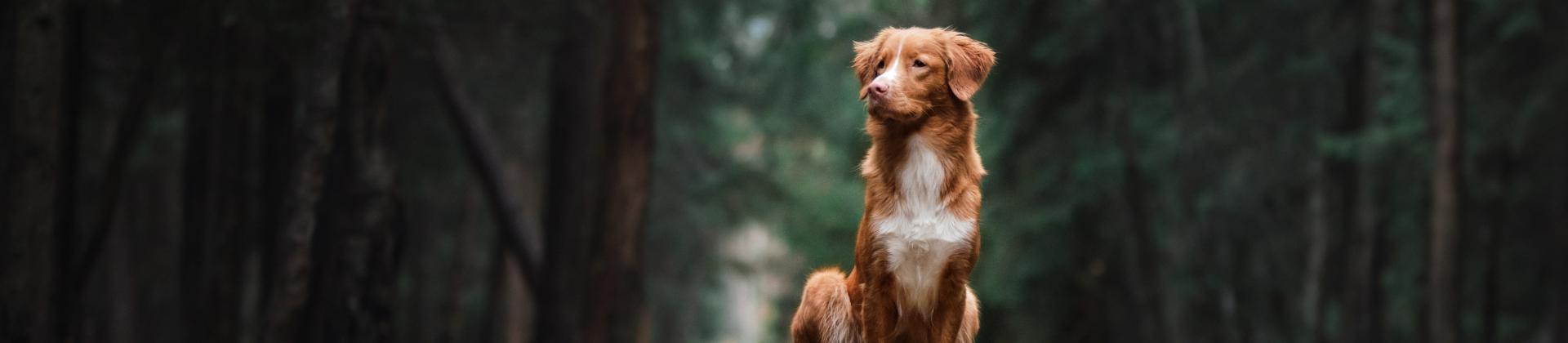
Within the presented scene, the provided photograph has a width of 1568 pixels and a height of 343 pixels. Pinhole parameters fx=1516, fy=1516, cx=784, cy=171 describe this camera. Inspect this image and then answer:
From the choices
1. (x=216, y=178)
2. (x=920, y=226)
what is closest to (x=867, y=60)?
(x=920, y=226)

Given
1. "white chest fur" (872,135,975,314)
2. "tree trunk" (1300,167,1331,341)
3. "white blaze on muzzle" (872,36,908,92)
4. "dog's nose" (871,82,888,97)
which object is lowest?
"tree trunk" (1300,167,1331,341)

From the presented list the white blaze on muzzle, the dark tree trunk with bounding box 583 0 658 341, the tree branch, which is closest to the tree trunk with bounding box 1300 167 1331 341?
the tree branch

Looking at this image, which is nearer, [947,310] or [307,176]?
[947,310]

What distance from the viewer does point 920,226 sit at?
4648 mm

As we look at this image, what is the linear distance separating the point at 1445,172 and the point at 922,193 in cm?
1058

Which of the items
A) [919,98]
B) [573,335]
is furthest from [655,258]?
[919,98]

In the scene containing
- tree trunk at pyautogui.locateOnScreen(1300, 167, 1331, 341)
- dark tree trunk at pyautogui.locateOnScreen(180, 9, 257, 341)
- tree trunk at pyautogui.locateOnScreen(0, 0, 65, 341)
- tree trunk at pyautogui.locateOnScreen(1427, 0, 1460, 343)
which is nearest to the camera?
tree trunk at pyautogui.locateOnScreen(0, 0, 65, 341)

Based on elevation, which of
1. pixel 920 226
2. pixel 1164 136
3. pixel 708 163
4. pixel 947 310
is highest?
pixel 920 226

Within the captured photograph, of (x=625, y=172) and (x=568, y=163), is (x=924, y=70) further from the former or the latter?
(x=568, y=163)

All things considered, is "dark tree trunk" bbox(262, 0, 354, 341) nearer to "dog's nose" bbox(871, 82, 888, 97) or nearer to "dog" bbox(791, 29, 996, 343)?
"dog" bbox(791, 29, 996, 343)

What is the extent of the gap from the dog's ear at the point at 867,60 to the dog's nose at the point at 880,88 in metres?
0.30

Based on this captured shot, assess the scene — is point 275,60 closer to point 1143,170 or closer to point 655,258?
point 1143,170

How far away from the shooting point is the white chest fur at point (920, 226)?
464 cm

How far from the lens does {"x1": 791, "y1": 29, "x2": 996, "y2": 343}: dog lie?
464 cm
